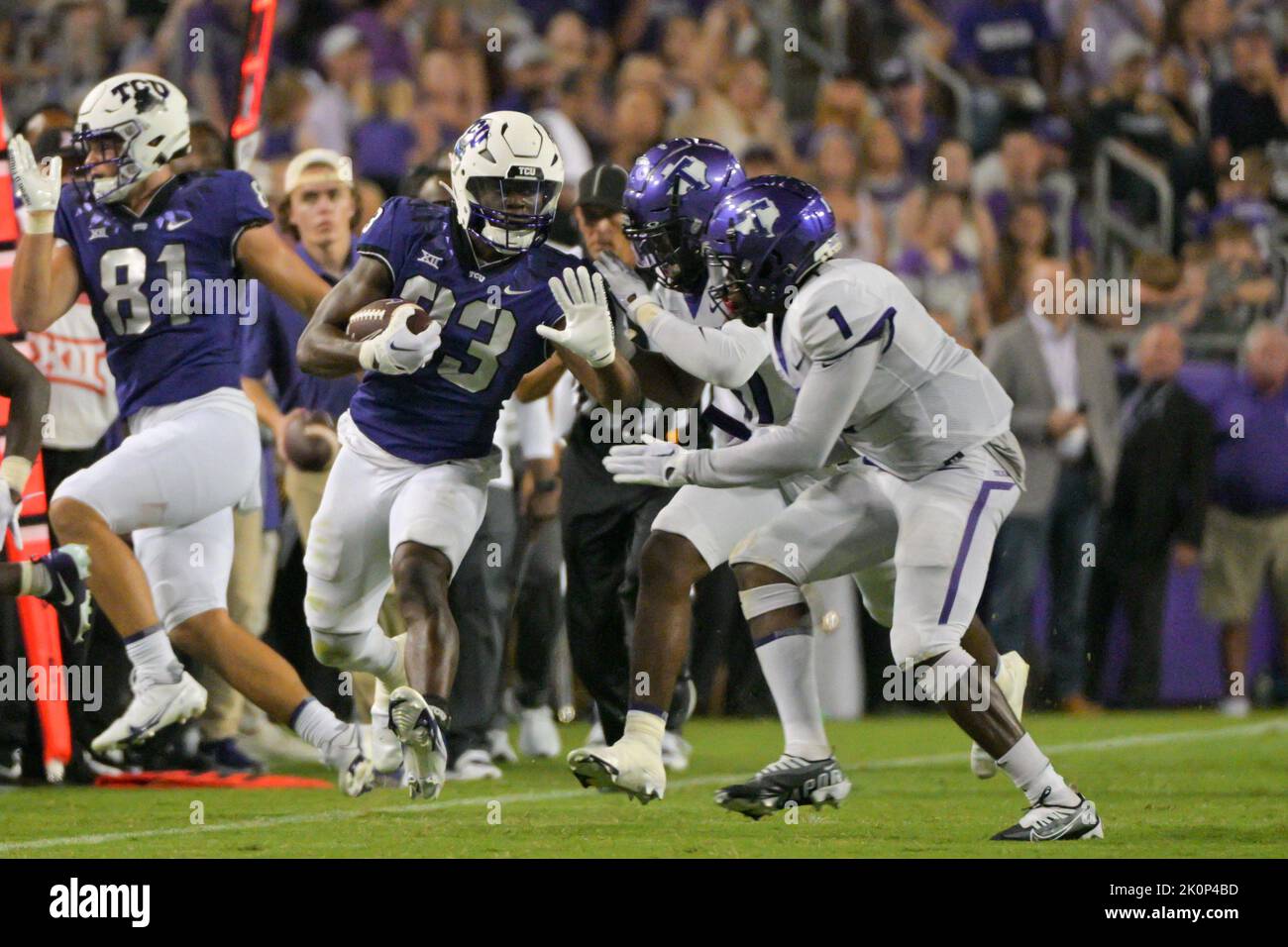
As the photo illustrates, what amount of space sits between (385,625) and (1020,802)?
2.39 m

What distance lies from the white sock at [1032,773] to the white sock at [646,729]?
959 millimetres

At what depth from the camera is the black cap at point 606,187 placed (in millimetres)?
6777

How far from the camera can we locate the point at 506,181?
5.54 metres

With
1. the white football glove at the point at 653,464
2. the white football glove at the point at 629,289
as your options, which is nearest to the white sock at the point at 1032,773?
the white football glove at the point at 653,464

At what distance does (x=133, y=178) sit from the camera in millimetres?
6309

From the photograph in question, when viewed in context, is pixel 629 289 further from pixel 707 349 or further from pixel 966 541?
pixel 966 541

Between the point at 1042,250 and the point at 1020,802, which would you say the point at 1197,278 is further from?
the point at 1020,802

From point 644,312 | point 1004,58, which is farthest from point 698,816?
point 1004,58

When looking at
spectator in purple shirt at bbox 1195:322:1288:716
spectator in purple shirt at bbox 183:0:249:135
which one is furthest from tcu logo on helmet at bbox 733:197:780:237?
spectator in purple shirt at bbox 183:0:249:135

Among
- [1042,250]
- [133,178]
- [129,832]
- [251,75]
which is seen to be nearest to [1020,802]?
[129,832]

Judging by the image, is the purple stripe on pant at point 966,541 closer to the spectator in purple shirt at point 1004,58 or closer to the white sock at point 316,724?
the white sock at point 316,724

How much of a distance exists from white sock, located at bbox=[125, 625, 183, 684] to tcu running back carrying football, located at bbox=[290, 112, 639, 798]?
538 mm

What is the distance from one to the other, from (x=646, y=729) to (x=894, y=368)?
1.22 metres

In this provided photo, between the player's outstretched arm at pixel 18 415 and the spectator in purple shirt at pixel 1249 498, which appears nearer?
the player's outstretched arm at pixel 18 415
